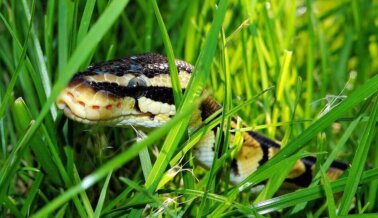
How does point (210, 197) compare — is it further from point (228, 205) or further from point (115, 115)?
point (115, 115)

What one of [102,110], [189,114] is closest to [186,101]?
[102,110]

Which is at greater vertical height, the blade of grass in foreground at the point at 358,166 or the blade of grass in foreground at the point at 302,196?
the blade of grass in foreground at the point at 358,166

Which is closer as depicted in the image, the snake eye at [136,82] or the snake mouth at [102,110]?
the snake mouth at [102,110]

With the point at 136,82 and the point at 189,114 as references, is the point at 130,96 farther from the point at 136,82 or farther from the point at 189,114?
the point at 189,114

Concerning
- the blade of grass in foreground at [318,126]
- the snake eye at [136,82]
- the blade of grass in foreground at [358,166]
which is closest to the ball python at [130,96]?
the snake eye at [136,82]

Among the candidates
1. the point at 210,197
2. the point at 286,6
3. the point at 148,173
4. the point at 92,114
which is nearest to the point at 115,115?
the point at 92,114

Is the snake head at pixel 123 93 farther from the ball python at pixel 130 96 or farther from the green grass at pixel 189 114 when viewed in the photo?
the green grass at pixel 189 114
